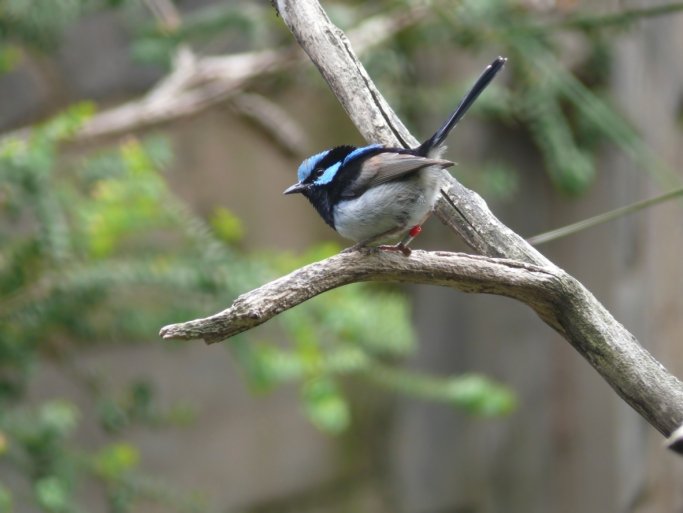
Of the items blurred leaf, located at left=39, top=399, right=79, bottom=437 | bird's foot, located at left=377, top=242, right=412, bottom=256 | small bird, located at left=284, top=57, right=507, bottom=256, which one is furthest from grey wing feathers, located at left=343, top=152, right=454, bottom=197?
blurred leaf, located at left=39, top=399, right=79, bottom=437

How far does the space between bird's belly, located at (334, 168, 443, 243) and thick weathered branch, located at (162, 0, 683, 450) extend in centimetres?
3

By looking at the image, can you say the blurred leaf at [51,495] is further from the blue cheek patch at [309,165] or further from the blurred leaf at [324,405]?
the blue cheek patch at [309,165]

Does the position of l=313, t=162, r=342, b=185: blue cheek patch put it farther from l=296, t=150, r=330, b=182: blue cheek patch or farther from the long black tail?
the long black tail

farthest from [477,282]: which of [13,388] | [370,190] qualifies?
[13,388]

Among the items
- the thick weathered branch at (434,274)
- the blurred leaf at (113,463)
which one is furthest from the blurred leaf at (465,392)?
the thick weathered branch at (434,274)

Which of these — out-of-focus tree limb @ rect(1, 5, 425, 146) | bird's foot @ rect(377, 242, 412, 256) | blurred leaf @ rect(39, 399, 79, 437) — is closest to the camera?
bird's foot @ rect(377, 242, 412, 256)

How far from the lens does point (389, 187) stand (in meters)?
1.45

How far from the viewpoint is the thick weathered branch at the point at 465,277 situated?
115cm

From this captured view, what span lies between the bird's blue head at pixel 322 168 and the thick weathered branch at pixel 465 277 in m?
0.10

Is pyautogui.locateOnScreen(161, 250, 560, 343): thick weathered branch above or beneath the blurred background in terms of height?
beneath

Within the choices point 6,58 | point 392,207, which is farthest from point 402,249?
point 6,58

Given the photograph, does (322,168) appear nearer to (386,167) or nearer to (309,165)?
(309,165)

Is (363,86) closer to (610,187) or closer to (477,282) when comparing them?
(477,282)

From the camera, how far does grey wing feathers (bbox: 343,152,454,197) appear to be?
1386 millimetres
